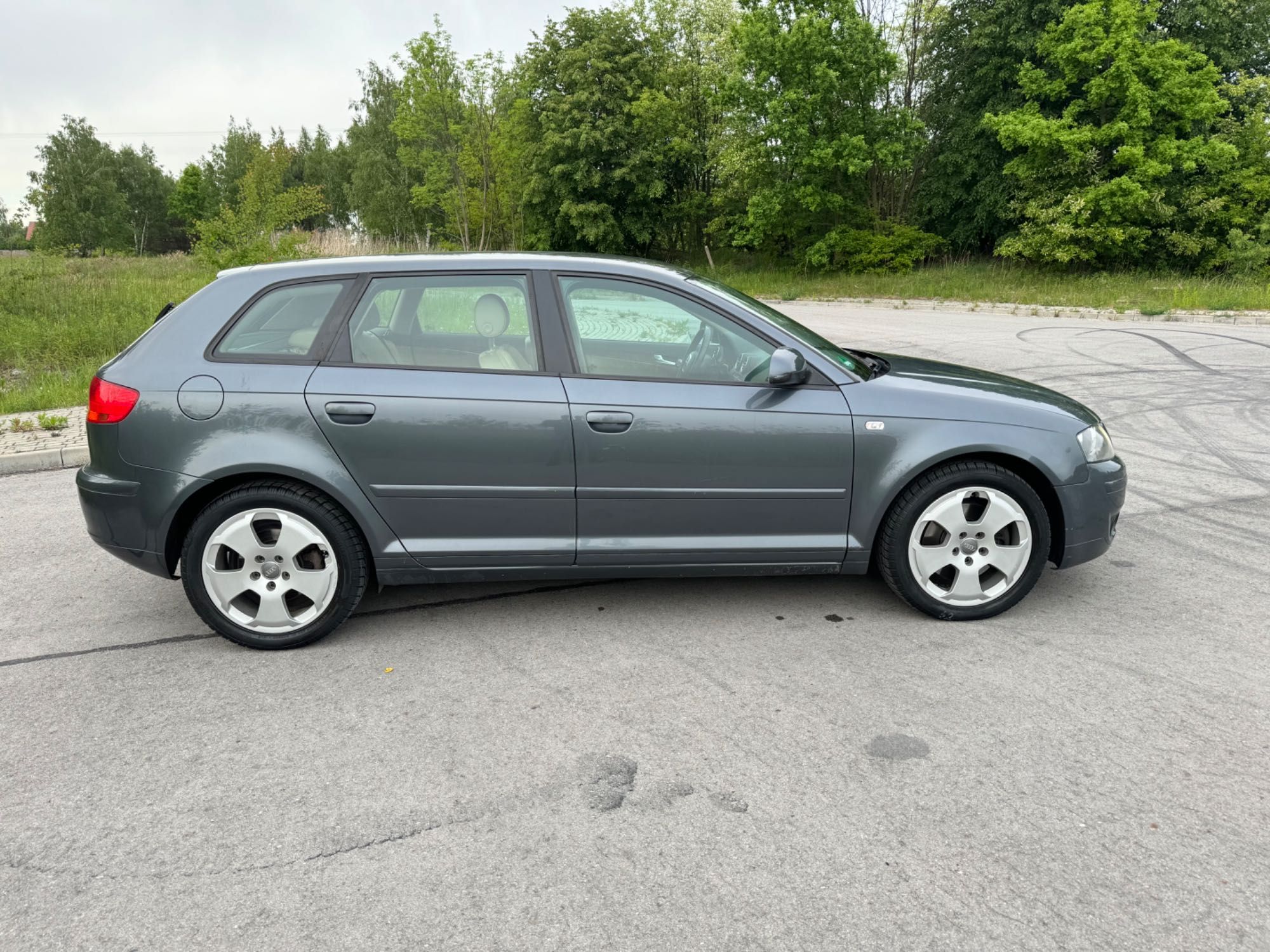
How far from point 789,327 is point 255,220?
608 inches

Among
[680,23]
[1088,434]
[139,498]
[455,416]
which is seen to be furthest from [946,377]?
[680,23]

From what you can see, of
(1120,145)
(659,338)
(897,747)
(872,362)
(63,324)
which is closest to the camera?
(897,747)

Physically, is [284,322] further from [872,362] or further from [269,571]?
[872,362]

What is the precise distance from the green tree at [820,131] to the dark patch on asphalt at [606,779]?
30201mm

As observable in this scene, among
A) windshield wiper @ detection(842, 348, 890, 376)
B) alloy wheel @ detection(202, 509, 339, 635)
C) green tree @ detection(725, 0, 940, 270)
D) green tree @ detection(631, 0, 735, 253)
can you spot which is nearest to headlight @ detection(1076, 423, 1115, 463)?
windshield wiper @ detection(842, 348, 890, 376)

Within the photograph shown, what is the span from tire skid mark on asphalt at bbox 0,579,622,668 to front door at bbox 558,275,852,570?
0.74 metres

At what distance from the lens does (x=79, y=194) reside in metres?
59.3

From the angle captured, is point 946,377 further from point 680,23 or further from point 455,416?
point 680,23

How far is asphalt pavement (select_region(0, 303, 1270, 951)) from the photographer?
228cm

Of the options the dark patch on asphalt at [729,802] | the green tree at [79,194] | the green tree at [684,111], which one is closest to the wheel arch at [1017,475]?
the dark patch on asphalt at [729,802]

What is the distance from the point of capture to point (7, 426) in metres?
8.38

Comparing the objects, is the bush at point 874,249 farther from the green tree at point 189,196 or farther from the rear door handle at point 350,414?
the green tree at point 189,196

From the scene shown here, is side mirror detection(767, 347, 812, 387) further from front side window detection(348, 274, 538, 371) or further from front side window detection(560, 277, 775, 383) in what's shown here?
front side window detection(348, 274, 538, 371)

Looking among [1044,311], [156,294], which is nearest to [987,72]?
[1044,311]
